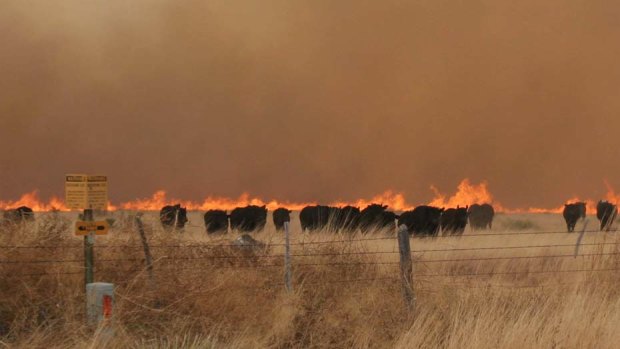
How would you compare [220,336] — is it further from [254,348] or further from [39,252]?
[39,252]

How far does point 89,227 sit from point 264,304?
2.35 m

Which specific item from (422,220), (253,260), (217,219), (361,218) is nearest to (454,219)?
(422,220)

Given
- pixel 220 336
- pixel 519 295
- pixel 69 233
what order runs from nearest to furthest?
1. pixel 220 336
2. pixel 519 295
3. pixel 69 233

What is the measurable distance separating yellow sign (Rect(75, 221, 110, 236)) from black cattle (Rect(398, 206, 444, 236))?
25.7 metres

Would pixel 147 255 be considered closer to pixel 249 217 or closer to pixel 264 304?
pixel 264 304

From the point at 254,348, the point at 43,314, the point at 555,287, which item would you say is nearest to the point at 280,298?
the point at 254,348

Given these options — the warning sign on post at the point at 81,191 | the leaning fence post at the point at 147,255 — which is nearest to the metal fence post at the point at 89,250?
the warning sign on post at the point at 81,191

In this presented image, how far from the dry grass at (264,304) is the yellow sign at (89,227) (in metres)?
0.72

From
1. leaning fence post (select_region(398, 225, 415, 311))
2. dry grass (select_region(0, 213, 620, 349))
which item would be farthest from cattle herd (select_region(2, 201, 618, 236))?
leaning fence post (select_region(398, 225, 415, 311))

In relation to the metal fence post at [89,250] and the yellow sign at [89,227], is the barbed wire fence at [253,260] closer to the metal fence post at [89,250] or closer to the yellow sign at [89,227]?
the metal fence post at [89,250]

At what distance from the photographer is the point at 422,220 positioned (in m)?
34.0

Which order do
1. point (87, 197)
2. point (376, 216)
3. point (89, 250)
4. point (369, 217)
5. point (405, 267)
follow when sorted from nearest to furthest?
point (87, 197)
point (89, 250)
point (405, 267)
point (376, 216)
point (369, 217)

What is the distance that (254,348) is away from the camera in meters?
7.87

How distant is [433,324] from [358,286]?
2085mm
